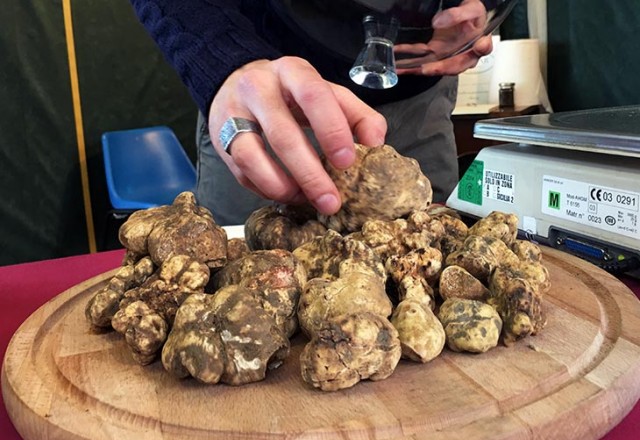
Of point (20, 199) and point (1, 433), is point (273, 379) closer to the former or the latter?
point (1, 433)

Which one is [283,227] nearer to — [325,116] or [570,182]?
[325,116]

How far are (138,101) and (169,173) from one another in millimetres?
378

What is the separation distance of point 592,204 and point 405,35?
320 mm

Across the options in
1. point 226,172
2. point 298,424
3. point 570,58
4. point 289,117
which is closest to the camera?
point 298,424

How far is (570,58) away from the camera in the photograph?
248 centimetres

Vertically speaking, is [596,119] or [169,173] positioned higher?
[596,119]

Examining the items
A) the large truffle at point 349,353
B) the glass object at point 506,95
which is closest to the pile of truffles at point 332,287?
the large truffle at point 349,353

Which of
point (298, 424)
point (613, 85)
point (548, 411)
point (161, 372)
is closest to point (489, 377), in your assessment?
point (548, 411)

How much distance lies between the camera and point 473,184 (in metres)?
1.02

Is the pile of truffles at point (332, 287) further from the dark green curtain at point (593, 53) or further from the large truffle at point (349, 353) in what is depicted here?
the dark green curtain at point (593, 53)

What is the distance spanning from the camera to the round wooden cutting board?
1.51 ft

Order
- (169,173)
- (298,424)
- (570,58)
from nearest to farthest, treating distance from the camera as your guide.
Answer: (298,424) < (570,58) < (169,173)

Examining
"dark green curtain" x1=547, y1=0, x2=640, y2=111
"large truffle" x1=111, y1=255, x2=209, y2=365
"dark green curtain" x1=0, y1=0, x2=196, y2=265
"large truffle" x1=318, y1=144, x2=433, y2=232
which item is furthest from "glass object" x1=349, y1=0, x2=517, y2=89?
"dark green curtain" x1=0, y1=0, x2=196, y2=265

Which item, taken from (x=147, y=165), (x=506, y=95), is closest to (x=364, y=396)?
(x=506, y=95)
